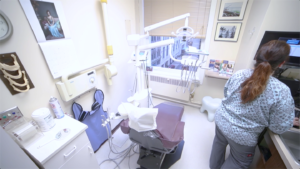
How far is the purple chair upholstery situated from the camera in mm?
927

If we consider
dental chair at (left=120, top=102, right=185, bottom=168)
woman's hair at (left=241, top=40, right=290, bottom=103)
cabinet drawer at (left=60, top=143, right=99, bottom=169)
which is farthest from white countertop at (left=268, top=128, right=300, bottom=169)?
cabinet drawer at (left=60, top=143, right=99, bottom=169)

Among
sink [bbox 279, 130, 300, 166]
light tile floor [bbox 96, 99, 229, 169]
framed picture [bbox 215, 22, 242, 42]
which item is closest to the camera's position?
sink [bbox 279, 130, 300, 166]

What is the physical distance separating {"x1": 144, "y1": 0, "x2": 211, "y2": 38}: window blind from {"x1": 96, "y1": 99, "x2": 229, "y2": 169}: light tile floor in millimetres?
1470

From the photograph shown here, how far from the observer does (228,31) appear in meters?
1.65

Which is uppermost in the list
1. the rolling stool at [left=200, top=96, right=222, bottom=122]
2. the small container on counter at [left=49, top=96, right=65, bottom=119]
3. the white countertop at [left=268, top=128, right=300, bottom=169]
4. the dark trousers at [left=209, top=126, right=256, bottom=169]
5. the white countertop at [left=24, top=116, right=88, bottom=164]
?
the small container on counter at [left=49, top=96, right=65, bottom=119]

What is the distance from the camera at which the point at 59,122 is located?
1.01 metres

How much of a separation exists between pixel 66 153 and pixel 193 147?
150 centimetres

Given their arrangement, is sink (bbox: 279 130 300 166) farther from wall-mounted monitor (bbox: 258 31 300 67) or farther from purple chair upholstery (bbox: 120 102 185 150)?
purple chair upholstery (bbox: 120 102 185 150)

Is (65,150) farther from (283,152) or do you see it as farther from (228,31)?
(228,31)

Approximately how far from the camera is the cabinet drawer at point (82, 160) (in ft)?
2.94

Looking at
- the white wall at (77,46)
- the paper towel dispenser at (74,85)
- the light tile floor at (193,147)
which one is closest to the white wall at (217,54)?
the light tile floor at (193,147)

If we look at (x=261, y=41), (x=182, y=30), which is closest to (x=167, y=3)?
(x=182, y=30)

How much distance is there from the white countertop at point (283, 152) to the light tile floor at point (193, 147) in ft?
2.82

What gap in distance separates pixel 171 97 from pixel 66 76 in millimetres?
1958
